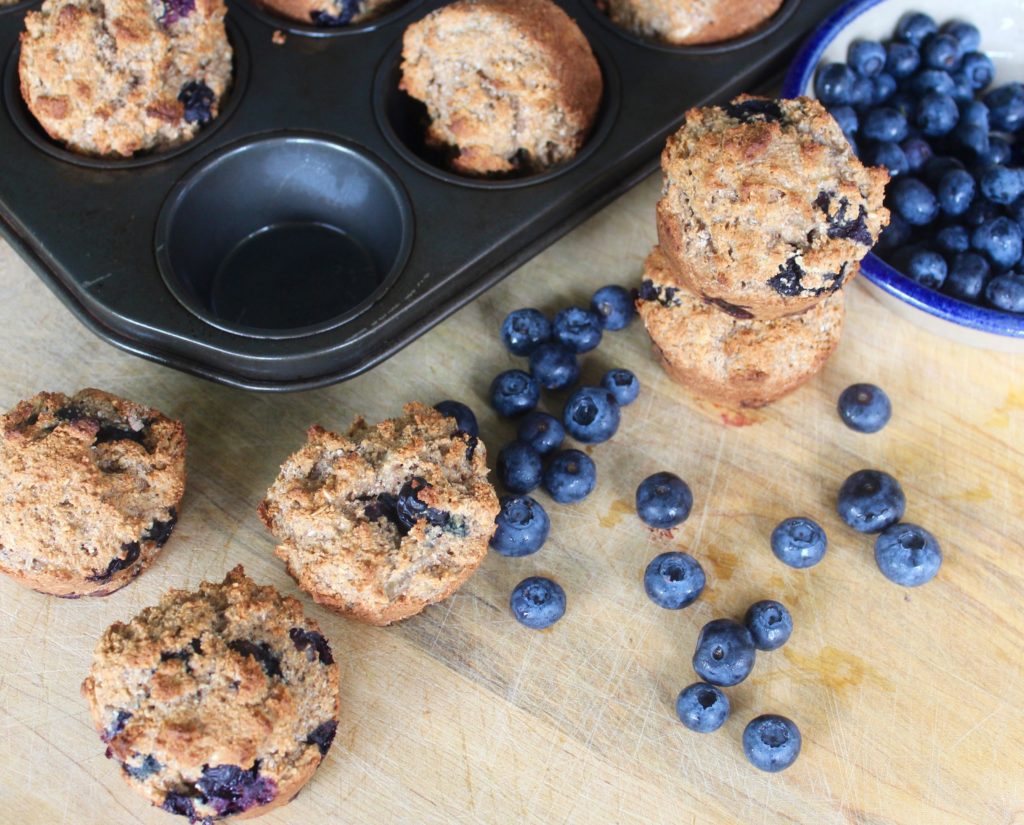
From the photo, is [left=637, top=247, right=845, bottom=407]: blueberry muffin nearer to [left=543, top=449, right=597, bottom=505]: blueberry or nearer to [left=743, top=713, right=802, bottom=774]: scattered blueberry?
[left=543, top=449, right=597, bottom=505]: blueberry

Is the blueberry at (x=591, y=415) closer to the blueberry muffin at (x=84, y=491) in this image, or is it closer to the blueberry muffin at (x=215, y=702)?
the blueberry muffin at (x=215, y=702)

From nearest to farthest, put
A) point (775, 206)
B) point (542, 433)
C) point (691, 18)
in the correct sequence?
1. point (775, 206)
2. point (542, 433)
3. point (691, 18)

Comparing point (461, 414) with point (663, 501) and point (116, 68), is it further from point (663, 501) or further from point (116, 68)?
point (116, 68)

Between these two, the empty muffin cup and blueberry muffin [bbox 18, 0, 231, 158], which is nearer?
blueberry muffin [bbox 18, 0, 231, 158]

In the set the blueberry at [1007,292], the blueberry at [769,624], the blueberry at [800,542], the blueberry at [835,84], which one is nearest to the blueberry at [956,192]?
the blueberry at [1007,292]

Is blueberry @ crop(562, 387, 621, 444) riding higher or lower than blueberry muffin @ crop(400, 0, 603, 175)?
lower

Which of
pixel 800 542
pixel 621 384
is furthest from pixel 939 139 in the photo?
pixel 800 542

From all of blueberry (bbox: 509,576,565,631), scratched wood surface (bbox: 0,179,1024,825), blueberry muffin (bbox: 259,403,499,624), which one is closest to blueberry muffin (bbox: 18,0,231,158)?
scratched wood surface (bbox: 0,179,1024,825)
